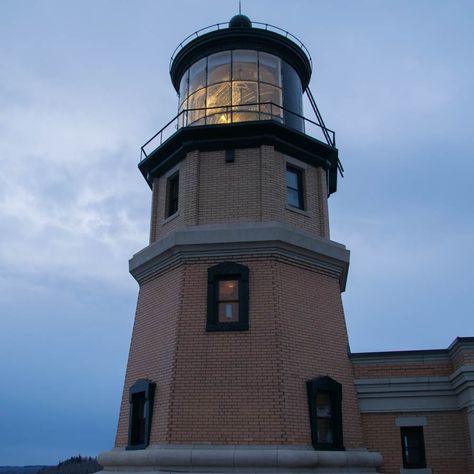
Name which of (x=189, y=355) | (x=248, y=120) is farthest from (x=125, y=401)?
(x=248, y=120)

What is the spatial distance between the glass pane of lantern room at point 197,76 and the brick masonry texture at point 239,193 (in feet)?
7.83

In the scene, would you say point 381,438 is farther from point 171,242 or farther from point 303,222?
point 171,242

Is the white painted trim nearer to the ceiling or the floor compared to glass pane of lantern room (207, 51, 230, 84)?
nearer to the floor

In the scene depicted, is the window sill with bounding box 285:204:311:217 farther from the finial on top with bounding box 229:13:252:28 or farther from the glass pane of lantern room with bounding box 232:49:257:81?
the finial on top with bounding box 229:13:252:28

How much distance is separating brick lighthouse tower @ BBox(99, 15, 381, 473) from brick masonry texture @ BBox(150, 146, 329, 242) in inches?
1.2

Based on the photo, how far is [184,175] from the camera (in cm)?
1387

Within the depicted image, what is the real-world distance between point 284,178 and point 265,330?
3.96 m

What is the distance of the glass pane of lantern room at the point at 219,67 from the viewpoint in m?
14.8

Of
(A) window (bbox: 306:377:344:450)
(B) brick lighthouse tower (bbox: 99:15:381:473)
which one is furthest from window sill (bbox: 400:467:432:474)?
(A) window (bbox: 306:377:344:450)

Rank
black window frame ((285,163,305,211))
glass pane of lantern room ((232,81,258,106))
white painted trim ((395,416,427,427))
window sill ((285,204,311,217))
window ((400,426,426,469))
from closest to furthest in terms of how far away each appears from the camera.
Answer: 1. window ((400,426,426,469))
2. white painted trim ((395,416,427,427))
3. window sill ((285,204,311,217))
4. black window frame ((285,163,305,211))
5. glass pane of lantern room ((232,81,258,106))

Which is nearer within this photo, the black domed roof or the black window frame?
the black window frame

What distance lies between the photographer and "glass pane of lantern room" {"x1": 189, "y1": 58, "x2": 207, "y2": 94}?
594 inches

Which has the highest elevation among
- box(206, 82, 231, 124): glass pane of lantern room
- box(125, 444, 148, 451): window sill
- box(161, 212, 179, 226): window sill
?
box(206, 82, 231, 124): glass pane of lantern room

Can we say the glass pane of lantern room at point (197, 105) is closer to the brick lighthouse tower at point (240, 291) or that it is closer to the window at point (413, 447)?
the brick lighthouse tower at point (240, 291)
